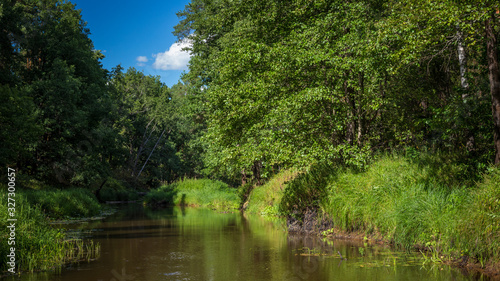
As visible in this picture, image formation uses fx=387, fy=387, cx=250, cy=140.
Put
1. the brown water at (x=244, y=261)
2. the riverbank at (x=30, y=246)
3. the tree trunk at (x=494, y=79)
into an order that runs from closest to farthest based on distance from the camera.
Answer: the brown water at (x=244, y=261) < the riverbank at (x=30, y=246) < the tree trunk at (x=494, y=79)

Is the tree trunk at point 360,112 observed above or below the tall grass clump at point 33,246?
above

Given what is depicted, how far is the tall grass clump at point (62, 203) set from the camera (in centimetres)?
1771

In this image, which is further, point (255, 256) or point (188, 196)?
point (188, 196)

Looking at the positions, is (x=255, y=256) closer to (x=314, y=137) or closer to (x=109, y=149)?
(x=314, y=137)

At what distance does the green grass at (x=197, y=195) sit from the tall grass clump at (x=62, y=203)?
1098cm

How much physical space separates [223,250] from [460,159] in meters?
6.99

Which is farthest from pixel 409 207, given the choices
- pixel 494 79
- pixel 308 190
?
pixel 308 190

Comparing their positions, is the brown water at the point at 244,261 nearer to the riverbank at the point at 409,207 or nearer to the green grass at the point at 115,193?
the riverbank at the point at 409,207

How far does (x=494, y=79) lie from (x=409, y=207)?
363cm

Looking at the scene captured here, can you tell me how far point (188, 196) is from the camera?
36.3 metres

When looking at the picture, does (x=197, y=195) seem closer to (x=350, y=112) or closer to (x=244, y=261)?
(x=350, y=112)

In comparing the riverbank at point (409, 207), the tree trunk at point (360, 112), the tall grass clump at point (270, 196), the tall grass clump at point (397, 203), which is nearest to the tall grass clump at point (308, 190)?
the riverbank at point (409, 207)

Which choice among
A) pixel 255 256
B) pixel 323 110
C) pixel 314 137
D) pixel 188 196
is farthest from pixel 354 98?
pixel 188 196

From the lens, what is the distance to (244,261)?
364 inches
